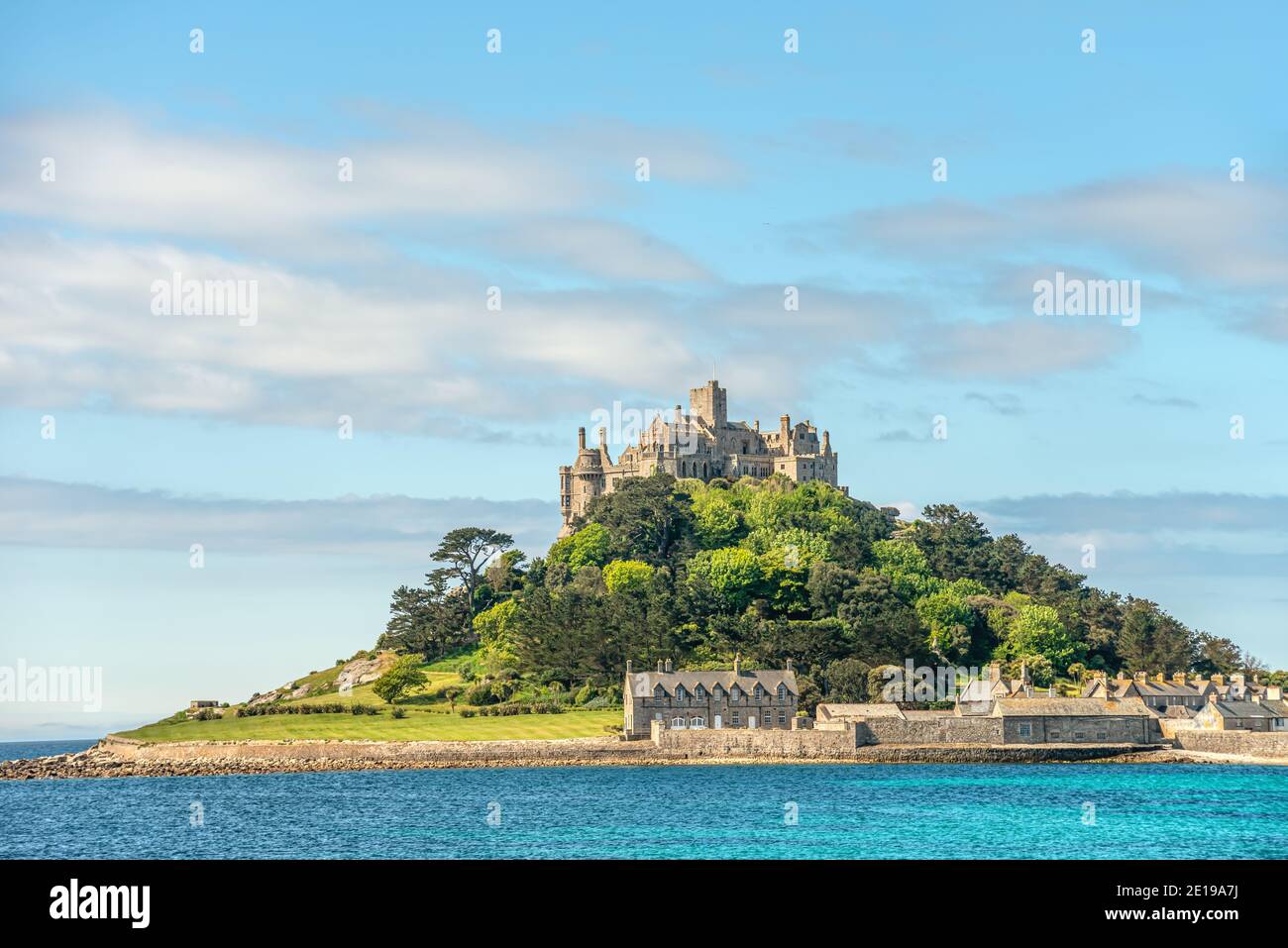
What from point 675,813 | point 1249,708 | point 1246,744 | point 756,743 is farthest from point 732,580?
point 675,813

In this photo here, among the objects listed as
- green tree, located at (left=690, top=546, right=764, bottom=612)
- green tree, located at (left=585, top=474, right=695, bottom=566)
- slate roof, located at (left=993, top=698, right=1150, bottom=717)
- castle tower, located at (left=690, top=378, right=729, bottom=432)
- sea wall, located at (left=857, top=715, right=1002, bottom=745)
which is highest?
castle tower, located at (left=690, top=378, right=729, bottom=432)

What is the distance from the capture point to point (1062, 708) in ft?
296

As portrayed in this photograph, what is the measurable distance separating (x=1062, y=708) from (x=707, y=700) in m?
21.1

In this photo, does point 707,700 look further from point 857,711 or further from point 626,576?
point 626,576

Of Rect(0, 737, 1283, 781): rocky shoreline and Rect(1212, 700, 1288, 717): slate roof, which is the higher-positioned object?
Rect(1212, 700, 1288, 717): slate roof

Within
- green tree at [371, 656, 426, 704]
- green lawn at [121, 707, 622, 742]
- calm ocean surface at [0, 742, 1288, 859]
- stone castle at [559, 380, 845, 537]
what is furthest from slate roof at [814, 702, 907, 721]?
stone castle at [559, 380, 845, 537]

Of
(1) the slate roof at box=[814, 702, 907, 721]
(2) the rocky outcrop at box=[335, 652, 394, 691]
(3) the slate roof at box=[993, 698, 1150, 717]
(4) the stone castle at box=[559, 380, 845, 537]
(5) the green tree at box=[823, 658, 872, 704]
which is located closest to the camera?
(1) the slate roof at box=[814, 702, 907, 721]

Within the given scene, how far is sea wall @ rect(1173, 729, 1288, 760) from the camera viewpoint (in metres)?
88.9

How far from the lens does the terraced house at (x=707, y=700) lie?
89.8 metres

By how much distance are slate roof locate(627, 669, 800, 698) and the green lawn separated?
3258 mm

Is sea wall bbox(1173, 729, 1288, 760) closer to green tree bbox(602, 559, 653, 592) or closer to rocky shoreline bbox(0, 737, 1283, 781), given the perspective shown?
rocky shoreline bbox(0, 737, 1283, 781)

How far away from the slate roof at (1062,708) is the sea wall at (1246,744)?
4.11m
